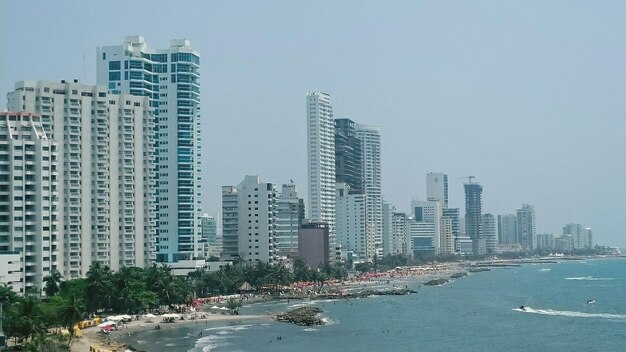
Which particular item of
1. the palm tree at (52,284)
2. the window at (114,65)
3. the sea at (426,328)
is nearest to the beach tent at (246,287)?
the sea at (426,328)

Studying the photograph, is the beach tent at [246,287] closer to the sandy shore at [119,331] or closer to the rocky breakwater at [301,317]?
the rocky breakwater at [301,317]

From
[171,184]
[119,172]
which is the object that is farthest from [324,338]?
[171,184]

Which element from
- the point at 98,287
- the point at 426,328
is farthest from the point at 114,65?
the point at 426,328

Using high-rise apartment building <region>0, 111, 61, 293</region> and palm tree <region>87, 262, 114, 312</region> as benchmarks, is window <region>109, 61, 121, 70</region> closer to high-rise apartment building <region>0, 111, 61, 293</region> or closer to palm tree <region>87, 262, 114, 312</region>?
high-rise apartment building <region>0, 111, 61, 293</region>

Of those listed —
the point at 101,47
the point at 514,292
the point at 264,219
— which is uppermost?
the point at 101,47

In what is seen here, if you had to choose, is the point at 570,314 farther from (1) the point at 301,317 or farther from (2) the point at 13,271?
(2) the point at 13,271

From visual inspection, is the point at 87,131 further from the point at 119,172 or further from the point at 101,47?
the point at 101,47

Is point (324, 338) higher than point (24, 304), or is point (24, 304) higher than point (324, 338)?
point (24, 304)
